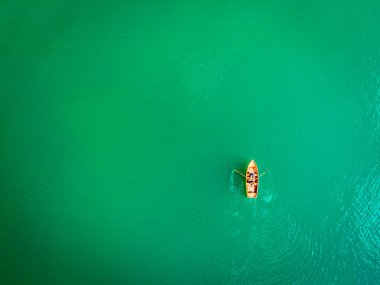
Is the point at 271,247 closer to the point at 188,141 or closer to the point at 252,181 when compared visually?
the point at 252,181

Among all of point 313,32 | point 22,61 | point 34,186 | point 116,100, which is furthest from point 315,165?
point 22,61

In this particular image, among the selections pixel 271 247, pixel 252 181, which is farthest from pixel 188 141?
pixel 271 247

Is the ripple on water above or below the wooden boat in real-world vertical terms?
below

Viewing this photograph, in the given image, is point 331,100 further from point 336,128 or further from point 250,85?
point 250,85

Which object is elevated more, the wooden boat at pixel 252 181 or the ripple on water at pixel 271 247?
the wooden boat at pixel 252 181
